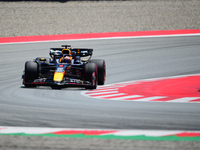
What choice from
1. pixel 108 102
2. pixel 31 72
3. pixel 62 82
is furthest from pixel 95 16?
pixel 108 102

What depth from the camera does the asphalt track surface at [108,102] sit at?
7215 millimetres

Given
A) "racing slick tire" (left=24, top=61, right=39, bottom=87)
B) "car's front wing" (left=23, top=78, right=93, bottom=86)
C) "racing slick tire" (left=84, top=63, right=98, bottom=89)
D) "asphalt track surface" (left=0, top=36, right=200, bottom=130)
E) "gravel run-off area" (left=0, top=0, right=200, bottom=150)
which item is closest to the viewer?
"asphalt track surface" (left=0, top=36, right=200, bottom=130)

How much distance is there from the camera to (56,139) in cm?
597

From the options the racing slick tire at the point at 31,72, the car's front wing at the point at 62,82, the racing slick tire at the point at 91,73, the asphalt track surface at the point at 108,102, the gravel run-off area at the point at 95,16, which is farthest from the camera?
the gravel run-off area at the point at 95,16

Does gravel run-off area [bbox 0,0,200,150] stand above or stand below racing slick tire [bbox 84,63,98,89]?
above

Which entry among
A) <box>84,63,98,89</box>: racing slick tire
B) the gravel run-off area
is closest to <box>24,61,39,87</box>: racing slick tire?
<box>84,63,98,89</box>: racing slick tire

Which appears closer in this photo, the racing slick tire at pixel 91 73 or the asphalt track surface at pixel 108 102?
the asphalt track surface at pixel 108 102

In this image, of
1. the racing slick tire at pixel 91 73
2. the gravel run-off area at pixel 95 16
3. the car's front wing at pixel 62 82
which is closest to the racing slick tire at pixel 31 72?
the car's front wing at pixel 62 82

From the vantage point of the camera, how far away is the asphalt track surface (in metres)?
7.21

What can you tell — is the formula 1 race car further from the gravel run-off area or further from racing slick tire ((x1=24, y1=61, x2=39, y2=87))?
the gravel run-off area

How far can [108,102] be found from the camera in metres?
9.51

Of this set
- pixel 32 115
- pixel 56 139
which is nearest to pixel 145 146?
pixel 56 139

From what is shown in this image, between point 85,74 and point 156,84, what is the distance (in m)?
2.82

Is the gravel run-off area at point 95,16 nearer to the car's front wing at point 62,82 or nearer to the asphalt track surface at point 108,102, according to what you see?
the asphalt track surface at point 108,102
